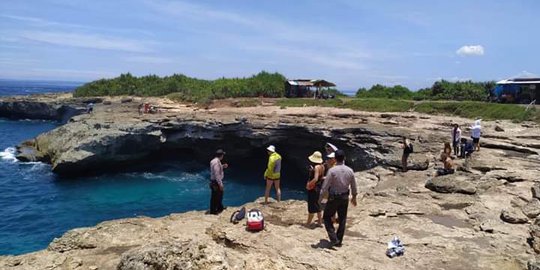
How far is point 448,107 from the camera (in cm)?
3741

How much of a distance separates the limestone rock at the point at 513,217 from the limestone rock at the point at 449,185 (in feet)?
7.64

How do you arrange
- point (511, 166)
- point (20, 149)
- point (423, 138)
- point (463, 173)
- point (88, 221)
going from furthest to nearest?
point (20, 149) < point (423, 138) < point (88, 221) < point (511, 166) < point (463, 173)

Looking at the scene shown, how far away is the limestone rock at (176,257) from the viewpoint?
24.2 ft

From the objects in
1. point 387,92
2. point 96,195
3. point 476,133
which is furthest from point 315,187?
point 387,92

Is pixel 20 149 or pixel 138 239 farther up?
pixel 138 239

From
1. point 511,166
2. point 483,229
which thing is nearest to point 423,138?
point 511,166

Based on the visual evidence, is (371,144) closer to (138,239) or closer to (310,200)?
(310,200)

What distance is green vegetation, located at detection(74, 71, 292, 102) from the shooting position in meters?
52.8

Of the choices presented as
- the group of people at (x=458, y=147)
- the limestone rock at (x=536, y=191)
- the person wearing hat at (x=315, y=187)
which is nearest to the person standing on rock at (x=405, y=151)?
the group of people at (x=458, y=147)

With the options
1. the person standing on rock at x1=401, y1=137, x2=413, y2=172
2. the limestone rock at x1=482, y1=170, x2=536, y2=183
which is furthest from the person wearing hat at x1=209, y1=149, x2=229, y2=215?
the limestone rock at x1=482, y1=170, x2=536, y2=183

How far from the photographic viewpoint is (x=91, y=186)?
92.9 ft

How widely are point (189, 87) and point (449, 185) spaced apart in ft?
166

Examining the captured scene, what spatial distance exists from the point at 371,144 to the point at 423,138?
2.79 meters

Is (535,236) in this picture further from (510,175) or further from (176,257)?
(510,175)
